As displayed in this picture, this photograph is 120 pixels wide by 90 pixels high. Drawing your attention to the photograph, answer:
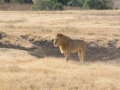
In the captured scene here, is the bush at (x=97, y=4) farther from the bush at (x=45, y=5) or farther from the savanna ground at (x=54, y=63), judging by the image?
the savanna ground at (x=54, y=63)

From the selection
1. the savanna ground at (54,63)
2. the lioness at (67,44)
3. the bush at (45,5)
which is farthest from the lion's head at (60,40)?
the bush at (45,5)

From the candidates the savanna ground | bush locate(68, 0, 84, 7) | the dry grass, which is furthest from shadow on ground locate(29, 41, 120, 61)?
bush locate(68, 0, 84, 7)

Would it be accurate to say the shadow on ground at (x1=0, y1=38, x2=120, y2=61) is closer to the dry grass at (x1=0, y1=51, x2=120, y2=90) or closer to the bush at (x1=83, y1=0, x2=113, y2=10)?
the dry grass at (x1=0, y1=51, x2=120, y2=90)

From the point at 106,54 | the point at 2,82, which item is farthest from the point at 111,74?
the point at 106,54

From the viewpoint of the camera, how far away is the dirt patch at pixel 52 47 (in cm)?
1842

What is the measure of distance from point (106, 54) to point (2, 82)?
9.91 meters

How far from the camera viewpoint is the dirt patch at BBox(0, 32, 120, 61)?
1842 cm

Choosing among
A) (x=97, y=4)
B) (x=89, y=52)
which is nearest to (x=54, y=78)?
(x=89, y=52)

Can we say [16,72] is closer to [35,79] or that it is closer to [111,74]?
[35,79]

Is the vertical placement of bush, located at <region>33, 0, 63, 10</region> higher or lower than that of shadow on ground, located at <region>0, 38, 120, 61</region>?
lower

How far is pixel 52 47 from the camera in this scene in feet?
62.6

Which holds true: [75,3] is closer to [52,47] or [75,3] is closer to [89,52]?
[52,47]

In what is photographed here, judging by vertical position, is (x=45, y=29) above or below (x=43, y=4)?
above

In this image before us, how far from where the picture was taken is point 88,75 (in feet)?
35.0
